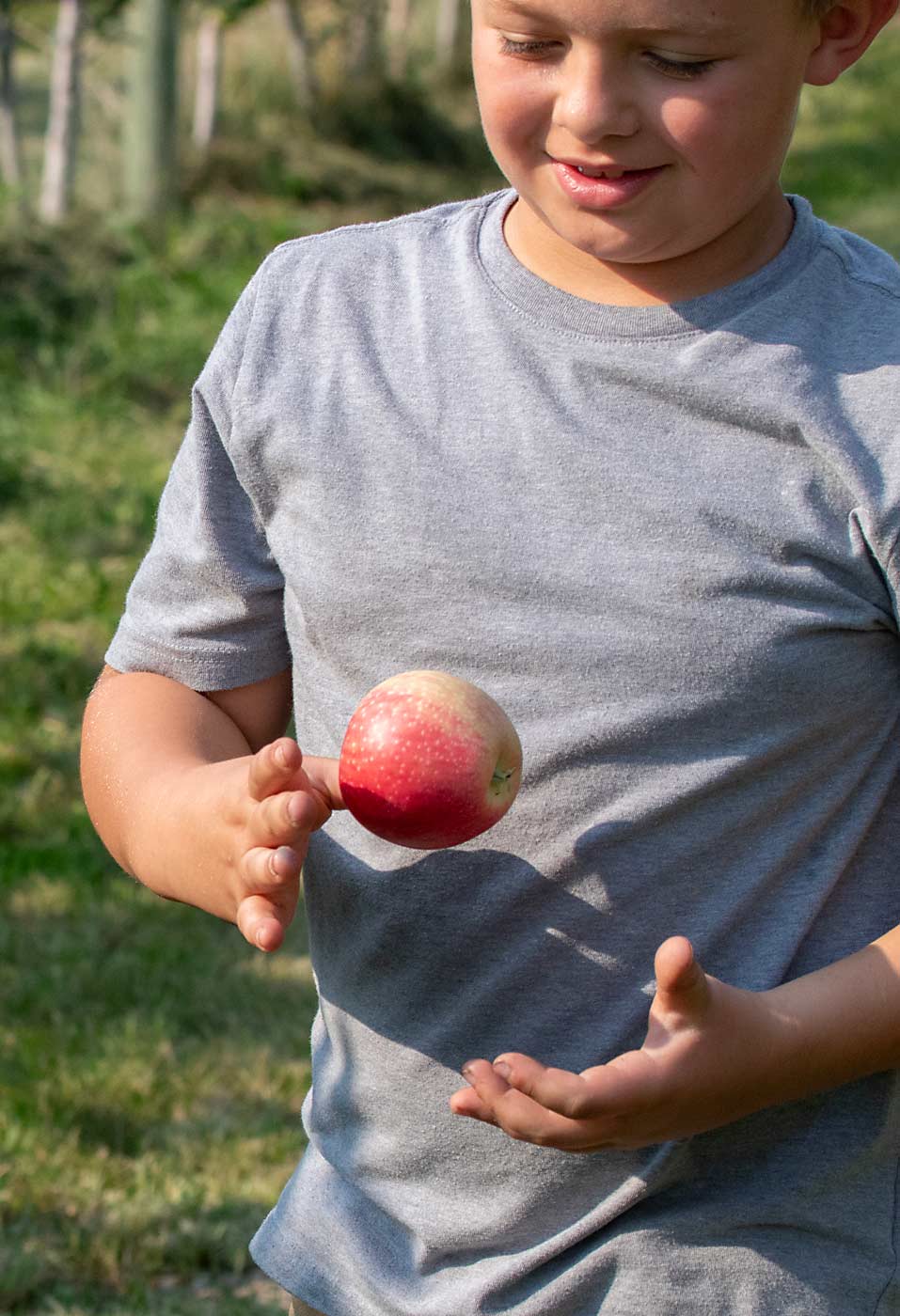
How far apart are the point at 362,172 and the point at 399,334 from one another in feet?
33.0

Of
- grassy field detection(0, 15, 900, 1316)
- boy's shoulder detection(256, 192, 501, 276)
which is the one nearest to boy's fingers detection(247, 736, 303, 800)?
boy's shoulder detection(256, 192, 501, 276)

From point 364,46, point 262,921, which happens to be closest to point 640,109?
point 262,921

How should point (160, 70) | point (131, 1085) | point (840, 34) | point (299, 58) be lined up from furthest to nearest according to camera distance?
1. point (299, 58)
2. point (160, 70)
3. point (131, 1085)
4. point (840, 34)

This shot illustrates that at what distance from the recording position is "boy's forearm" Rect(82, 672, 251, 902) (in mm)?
1430

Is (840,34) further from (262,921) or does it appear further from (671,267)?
(262,921)

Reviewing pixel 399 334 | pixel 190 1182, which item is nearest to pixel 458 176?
pixel 190 1182

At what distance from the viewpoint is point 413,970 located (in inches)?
57.8

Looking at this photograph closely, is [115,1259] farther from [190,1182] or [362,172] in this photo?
[362,172]

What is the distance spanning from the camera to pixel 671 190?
131 centimetres

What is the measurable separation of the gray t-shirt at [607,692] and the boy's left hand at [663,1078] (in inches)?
5.5

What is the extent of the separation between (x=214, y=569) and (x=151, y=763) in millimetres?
182

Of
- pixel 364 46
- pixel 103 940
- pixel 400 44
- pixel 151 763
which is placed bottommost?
pixel 400 44

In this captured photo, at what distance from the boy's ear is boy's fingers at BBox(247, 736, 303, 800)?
651mm

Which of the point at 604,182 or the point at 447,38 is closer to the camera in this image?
the point at 604,182
